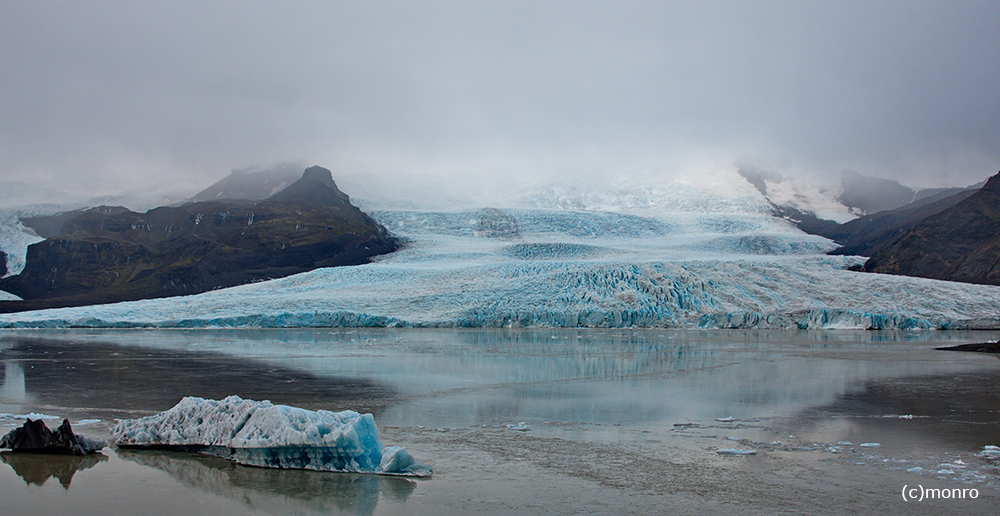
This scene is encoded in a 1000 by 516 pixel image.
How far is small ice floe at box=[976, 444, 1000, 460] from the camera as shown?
5.37m

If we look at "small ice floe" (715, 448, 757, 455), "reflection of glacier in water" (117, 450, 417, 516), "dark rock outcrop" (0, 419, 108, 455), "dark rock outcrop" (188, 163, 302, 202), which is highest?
"dark rock outcrop" (188, 163, 302, 202)

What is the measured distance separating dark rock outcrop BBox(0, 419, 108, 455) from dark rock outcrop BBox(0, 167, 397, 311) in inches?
1349

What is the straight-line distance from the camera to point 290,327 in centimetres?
2577

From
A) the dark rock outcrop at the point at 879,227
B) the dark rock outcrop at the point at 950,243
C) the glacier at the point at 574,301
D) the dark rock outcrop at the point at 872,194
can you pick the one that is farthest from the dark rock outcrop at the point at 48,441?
the dark rock outcrop at the point at 872,194

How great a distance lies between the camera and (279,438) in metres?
5.28

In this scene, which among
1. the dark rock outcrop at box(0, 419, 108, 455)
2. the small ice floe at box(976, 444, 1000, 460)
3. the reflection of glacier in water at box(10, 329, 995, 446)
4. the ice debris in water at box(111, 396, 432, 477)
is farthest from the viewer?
the reflection of glacier in water at box(10, 329, 995, 446)

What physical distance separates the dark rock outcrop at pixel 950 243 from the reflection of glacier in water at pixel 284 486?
119 feet

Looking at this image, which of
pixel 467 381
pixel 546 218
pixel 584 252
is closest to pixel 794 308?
pixel 584 252

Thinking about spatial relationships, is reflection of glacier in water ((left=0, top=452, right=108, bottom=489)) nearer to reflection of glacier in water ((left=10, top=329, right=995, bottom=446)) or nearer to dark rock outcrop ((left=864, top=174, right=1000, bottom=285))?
reflection of glacier in water ((left=10, top=329, right=995, bottom=446))

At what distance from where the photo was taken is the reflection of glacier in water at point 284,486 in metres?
4.35

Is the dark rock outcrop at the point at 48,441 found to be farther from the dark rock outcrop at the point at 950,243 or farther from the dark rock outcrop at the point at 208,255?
the dark rock outcrop at the point at 950,243

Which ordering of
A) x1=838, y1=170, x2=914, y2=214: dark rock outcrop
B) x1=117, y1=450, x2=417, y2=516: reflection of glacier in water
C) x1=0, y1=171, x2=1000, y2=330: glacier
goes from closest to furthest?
1. x1=117, y1=450, x2=417, y2=516: reflection of glacier in water
2. x1=0, y1=171, x2=1000, y2=330: glacier
3. x1=838, y1=170, x2=914, y2=214: dark rock outcrop

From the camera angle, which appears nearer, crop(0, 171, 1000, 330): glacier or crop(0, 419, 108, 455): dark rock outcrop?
crop(0, 419, 108, 455): dark rock outcrop

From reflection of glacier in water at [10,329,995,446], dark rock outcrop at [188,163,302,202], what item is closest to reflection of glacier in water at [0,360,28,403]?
reflection of glacier in water at [10,329,995,446]
